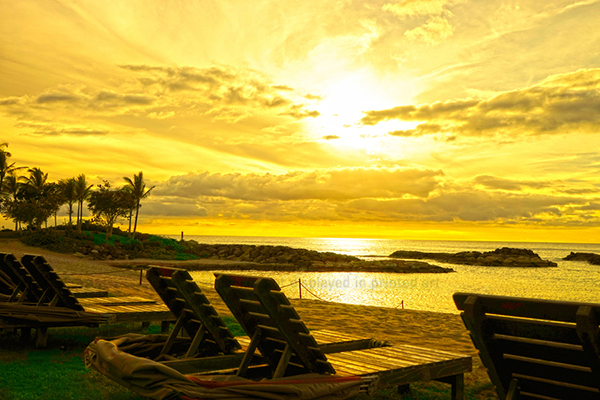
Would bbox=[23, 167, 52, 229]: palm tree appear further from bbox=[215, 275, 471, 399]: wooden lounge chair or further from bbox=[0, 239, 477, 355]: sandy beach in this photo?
bbox=[215, 275, 471, 399]: wooden lounge chair

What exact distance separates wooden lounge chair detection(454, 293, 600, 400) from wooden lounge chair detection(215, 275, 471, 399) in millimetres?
1335

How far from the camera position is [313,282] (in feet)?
113

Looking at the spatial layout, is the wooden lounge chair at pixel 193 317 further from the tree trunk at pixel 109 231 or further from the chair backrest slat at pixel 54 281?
the tree trunk at pixel 109 231

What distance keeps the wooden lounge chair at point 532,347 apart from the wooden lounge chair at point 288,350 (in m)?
1.34

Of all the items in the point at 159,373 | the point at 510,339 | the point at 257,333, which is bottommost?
the point at 159,373

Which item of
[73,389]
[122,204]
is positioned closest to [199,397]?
[73,389]

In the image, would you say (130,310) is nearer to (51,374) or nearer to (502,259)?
(51,374)

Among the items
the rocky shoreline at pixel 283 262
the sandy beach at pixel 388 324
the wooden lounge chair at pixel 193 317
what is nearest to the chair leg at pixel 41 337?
the wooden lounge chair at pixel 193 317

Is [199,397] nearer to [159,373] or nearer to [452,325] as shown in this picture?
[159,373]

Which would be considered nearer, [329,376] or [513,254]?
[329,376]

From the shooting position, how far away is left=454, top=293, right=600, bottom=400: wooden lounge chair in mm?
2641

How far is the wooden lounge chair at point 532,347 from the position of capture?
2641mm

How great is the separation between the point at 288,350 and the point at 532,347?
73.9 inches

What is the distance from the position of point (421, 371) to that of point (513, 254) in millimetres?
87368
